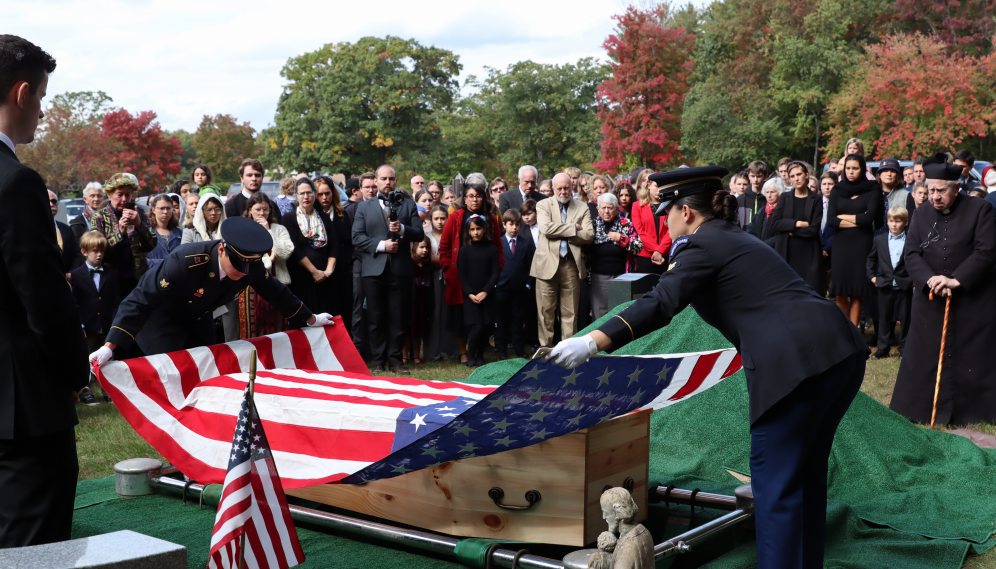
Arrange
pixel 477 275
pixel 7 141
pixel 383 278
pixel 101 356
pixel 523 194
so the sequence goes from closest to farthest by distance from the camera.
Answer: pixel 7 141 < pixel 101 356 < pixel 383 278 < pixel 477 275 < pixel 523 194

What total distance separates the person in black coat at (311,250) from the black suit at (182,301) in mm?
2844

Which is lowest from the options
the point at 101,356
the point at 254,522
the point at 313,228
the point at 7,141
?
the point at 254,522

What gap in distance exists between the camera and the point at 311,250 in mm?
8023

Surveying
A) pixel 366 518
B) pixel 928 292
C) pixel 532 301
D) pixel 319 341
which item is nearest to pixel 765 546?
pixel 366 518

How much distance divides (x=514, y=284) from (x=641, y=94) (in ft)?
72.5

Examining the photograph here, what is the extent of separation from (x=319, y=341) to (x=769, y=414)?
3.14 m

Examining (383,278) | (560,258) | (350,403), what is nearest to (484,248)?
(560,258)

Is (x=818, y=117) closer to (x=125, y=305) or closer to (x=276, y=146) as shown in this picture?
(x=276, y=146)

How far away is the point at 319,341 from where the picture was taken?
5.25 meters

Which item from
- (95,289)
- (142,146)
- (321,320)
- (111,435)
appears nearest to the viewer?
(321,320)

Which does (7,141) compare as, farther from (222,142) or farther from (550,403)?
(222,142)

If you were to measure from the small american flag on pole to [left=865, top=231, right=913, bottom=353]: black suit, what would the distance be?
7025 mm

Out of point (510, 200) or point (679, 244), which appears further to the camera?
point (510, 200)

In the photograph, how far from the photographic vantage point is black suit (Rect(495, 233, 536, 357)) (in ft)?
29.0
